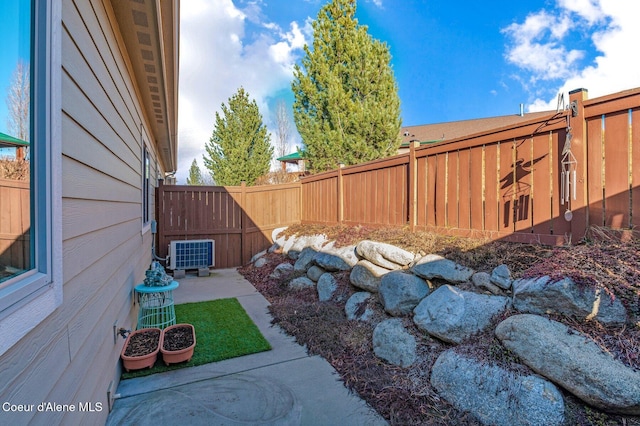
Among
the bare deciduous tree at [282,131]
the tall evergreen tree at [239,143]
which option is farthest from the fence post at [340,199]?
the bare deciduous tree at [282,131]

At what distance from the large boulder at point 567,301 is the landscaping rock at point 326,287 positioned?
2.39 m

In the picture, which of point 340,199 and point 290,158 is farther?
point 290,158

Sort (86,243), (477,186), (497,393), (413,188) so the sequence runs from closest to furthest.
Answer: (86,243) → (497,393) → (477,186) → (413,188)

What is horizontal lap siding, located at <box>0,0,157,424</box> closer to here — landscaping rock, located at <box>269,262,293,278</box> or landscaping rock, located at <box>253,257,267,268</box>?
landscaping rock, located at <box>269,262,293,278</box>

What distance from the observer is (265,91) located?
1780 cm

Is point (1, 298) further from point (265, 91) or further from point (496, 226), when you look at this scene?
point (265, 91)

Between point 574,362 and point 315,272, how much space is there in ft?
11.7

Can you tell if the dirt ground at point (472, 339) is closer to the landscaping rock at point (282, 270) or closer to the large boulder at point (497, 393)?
the large boulder at point (497, 393)

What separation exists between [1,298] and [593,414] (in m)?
2.76

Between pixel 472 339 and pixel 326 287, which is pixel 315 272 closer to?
pixel 326 287

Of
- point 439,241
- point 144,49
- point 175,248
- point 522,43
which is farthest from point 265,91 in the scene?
point 439,241

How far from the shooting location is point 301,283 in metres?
5.00

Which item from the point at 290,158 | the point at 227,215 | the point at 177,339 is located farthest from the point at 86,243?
the point at 290,158

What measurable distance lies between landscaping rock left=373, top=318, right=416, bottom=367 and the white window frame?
245 centimetres
